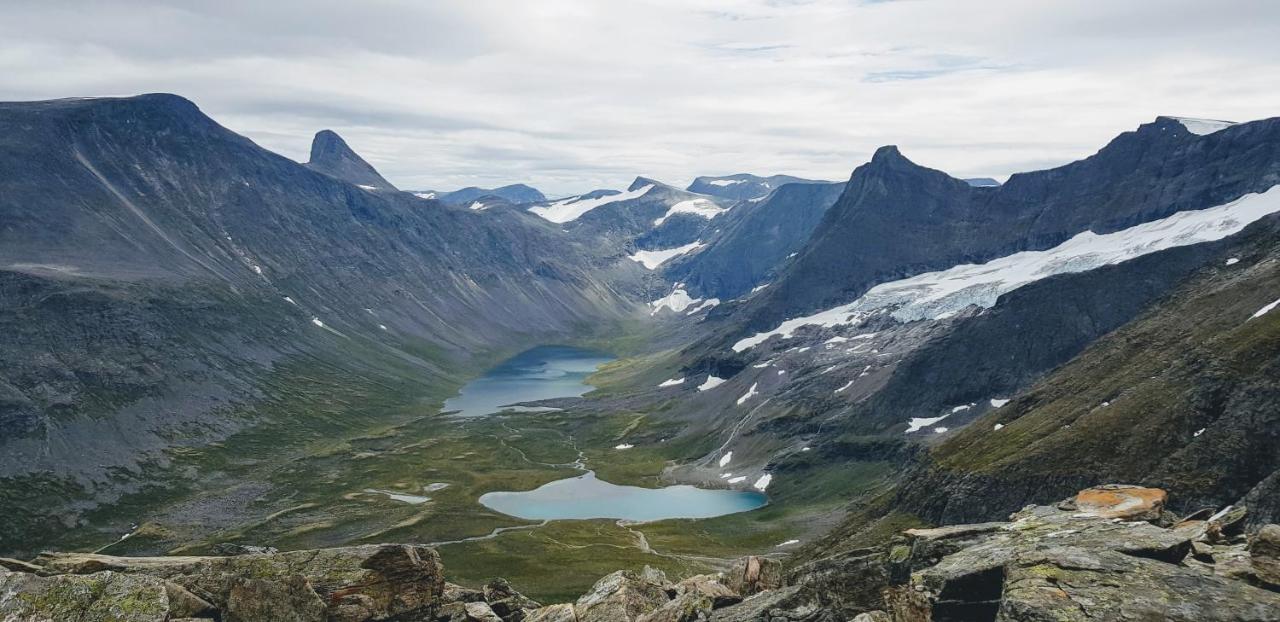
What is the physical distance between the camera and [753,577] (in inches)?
1337

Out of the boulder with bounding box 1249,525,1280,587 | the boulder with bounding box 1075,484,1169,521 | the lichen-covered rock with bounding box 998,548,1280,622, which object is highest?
the boulder with bounding box 1249,525,1280,587

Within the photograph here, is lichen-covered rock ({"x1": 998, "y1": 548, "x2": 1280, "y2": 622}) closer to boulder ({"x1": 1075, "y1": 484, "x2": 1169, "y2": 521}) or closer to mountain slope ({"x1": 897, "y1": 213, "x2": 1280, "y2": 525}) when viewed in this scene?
→ boulder ({"x1": 1075, "y1": 484, "x2": 1169, "y2": 521})

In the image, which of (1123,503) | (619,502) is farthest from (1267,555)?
(619,502)

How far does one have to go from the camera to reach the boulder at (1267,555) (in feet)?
66.0

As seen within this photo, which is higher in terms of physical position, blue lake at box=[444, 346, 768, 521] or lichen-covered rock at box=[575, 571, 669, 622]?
lichen-covered rock at box=[575, 571, 669, 622]

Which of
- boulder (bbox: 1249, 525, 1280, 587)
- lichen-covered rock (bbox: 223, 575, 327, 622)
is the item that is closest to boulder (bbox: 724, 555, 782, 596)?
lichen-covered rock (bbox: 223, 575, 327, 622)

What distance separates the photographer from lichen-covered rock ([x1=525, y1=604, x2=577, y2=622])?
3094 cm

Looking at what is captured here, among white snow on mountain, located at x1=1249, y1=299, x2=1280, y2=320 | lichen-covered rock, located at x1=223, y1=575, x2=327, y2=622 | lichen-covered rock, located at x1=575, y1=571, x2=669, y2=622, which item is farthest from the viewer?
white snow on mountain, located at x1=1249, y1=299, x2=1280, y2=320

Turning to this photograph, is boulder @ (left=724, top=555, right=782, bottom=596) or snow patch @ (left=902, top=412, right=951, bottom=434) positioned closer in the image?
boulder @ (left=724, top=555, right=782, bottom=596)

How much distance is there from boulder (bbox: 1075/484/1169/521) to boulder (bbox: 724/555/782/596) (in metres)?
12.1

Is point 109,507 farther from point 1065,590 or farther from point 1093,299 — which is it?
point 1093,299

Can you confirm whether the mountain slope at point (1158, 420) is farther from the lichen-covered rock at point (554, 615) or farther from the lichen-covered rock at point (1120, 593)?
the lichen-covered rock at point (554, 615)

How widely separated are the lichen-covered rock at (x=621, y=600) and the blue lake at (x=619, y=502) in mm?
130800

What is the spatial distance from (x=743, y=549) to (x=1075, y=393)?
185ft
